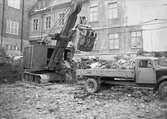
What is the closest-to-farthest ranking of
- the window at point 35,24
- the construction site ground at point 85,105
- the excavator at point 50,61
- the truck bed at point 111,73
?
the construction site ground at point 85,105 → the truck bed at point 111,73 → the excavator at point 50,61 → the window at point 35,24

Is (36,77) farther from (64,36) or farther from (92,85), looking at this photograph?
(92,85)

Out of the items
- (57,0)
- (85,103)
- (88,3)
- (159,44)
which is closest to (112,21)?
Result: (88,3)

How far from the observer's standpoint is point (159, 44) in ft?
59.5

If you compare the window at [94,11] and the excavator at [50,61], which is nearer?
the excavator at [50,61]

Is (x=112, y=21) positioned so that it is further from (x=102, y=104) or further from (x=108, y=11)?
(x=102, y=104)

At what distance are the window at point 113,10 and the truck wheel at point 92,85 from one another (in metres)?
13.3

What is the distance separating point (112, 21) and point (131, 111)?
54.2ft

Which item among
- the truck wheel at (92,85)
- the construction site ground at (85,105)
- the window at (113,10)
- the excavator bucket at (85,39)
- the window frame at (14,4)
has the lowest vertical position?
the construction site ground at (85,105)

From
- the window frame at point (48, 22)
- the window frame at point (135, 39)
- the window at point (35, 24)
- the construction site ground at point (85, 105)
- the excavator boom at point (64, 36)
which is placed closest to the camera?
the construction site ground at point (85, 105)

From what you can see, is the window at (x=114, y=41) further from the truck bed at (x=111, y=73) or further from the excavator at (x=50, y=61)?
the truck bed at (x=111, y=73)

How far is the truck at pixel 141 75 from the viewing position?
873 centimetres

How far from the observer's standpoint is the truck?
873 cm

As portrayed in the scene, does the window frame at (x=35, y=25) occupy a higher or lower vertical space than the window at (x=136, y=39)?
higher

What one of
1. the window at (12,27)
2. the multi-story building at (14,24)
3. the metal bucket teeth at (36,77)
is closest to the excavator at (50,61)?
the metal bucket teeth at (36,77)
